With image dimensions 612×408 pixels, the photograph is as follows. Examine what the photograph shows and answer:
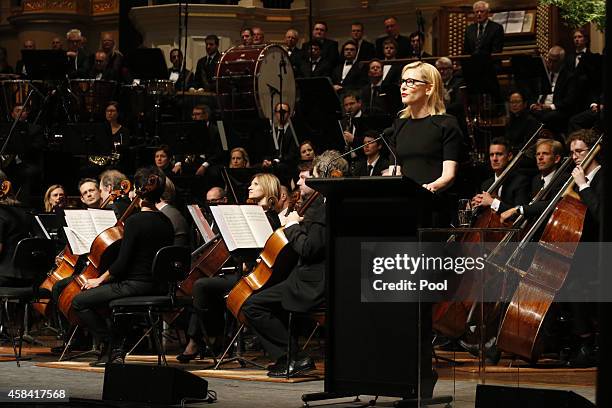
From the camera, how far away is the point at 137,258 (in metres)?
7.84

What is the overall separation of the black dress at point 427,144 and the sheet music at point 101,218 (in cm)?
319

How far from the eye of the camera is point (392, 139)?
20.2 ft

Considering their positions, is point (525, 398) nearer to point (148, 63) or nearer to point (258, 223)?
point (258, 223)

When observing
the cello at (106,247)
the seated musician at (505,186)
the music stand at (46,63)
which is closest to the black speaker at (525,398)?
the seated musician at (505,186)

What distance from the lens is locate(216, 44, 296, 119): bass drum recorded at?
13.8 metres

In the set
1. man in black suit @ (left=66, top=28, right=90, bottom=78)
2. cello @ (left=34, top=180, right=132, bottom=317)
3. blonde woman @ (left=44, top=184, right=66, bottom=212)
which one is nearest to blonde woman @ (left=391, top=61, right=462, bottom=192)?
cello @ (left=34, top=180, right=132, bottom=317)

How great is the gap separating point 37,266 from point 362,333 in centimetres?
384

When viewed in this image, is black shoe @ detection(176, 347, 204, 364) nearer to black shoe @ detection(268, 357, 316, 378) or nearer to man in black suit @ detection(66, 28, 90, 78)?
black shoe @ detection(268, 357, 316, 378)

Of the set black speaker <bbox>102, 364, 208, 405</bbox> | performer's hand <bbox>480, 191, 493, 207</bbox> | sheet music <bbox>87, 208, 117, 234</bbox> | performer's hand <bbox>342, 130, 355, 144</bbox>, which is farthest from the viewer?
performer's hand <bbox>342, 130, 355, 144</bbox>

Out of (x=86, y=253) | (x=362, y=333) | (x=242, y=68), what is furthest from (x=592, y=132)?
(x=242, y=68)

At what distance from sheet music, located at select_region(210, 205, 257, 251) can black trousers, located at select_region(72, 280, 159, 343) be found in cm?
68

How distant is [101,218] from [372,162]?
2859mm

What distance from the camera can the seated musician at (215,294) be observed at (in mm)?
8164

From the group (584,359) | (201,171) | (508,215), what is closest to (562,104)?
(508,215)
